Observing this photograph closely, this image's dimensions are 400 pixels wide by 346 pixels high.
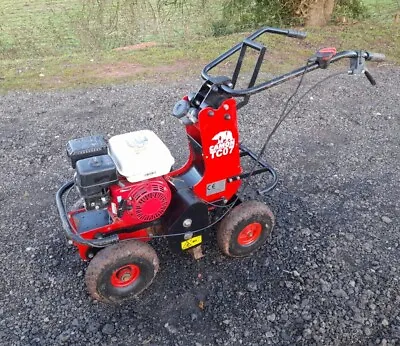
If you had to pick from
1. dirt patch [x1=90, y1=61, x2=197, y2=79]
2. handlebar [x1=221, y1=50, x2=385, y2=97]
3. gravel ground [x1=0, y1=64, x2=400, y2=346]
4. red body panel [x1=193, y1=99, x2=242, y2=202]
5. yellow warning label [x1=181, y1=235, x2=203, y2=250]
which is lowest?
gravel ground [x1=0, y1=64, x2=400, y2=346]

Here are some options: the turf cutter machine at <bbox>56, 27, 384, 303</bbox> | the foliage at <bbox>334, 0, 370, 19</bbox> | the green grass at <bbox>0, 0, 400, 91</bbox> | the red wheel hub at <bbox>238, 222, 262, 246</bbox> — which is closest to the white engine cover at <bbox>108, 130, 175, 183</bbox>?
the turf cutter machine at <bbox>56, 27, 384, 303</bbox>

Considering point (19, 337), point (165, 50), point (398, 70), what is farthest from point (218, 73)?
point (19, 337)

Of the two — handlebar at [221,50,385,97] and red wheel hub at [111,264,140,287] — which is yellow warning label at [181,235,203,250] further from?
handlebar at [221,50,385,97]

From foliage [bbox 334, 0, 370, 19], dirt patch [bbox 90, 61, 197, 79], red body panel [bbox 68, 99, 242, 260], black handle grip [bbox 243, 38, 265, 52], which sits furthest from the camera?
foliage [bbox 334, 0, 370, 19]

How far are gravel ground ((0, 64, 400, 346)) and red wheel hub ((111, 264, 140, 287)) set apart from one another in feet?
0.59

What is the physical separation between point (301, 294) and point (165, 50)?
5.62 metres

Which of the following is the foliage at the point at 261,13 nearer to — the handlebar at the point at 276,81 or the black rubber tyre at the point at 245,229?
the handlebar at the point at 276,81

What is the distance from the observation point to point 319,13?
911 centimetres

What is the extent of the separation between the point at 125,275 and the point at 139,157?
2.69 feet

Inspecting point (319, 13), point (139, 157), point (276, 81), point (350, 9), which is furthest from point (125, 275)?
point (350, 9)

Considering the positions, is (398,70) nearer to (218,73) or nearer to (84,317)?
(218,73)

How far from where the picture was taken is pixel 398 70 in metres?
7.04

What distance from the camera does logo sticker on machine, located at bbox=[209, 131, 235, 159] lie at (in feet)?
10.3

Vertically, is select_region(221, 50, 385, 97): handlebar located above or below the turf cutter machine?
above
